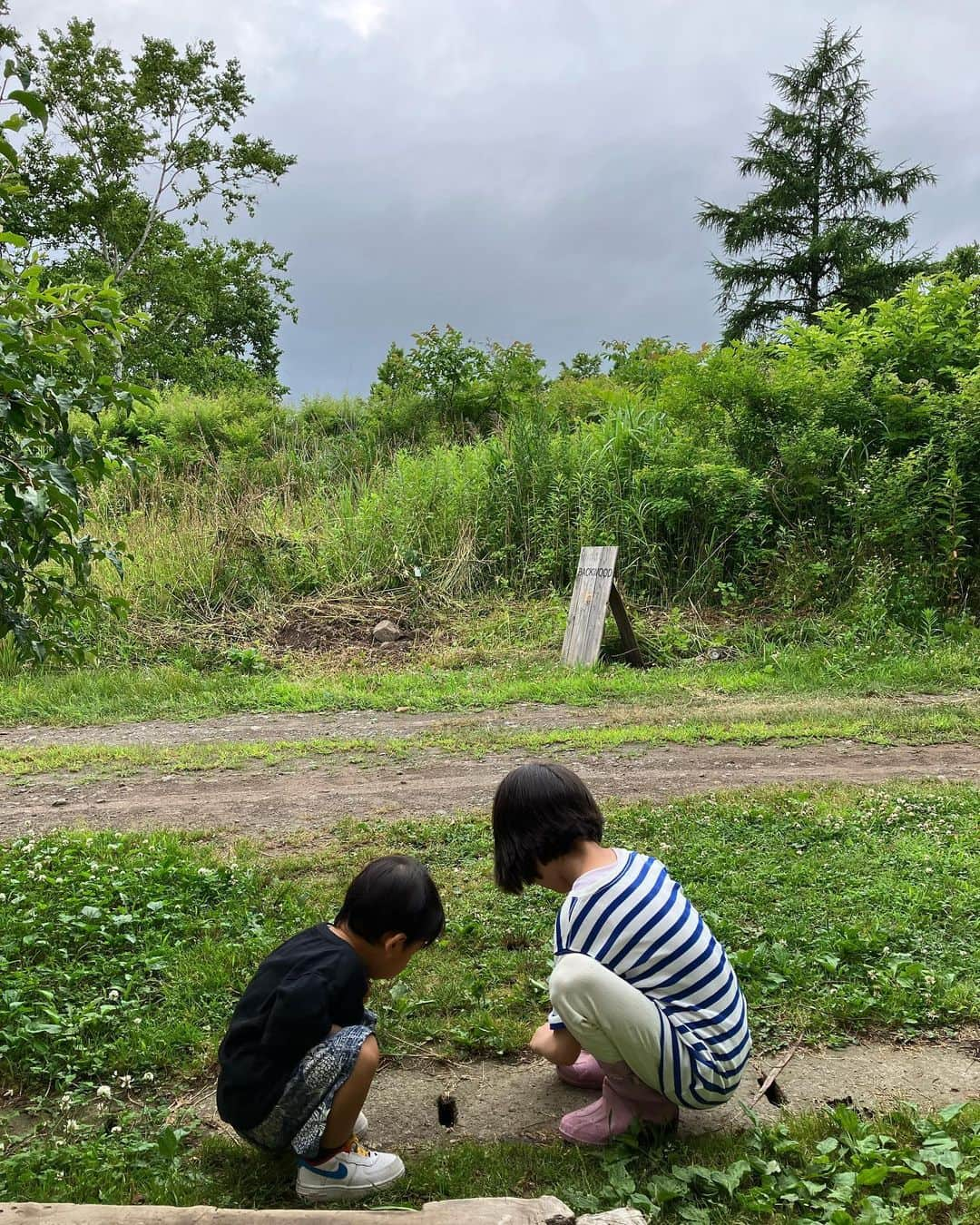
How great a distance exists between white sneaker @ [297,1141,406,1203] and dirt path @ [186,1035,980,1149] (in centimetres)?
23

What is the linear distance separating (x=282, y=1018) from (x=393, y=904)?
395 mm

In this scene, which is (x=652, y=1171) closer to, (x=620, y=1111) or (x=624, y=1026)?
(x=620, y=1111)

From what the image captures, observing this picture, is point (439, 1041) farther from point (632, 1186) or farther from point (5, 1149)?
point (5, 1149)

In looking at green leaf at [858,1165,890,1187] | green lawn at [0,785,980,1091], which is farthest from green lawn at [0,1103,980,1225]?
green lawn at [0,785,980,1091]

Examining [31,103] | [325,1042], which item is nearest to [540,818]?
[325,1042]

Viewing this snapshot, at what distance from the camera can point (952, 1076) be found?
284 centimetres

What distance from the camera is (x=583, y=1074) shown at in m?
2.95

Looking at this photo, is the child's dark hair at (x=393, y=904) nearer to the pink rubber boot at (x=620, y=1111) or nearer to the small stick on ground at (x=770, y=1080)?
the pink rubber boot at (x=620, y=1111)

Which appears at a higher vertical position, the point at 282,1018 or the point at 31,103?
the point at 31,103

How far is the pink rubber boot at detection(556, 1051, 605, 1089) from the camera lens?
295 centimetres

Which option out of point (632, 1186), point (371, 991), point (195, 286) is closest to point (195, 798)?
point (371, 991)

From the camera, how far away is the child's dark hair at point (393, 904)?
2.50 metres

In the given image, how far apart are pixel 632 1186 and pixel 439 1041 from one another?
99 centimetres

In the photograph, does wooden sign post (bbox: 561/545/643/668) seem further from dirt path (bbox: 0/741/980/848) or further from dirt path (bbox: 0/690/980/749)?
dirt path (bbox: 0/741/980/848)
